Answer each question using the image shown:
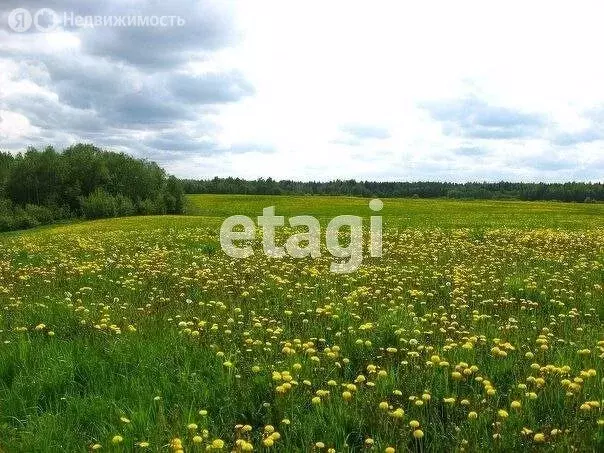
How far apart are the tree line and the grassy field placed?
70.4 m

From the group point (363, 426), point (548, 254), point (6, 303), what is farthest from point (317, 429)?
point (548, 254)

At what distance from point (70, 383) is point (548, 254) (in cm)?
1362

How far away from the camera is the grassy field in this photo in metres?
4.50

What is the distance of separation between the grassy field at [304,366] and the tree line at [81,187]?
70401mm

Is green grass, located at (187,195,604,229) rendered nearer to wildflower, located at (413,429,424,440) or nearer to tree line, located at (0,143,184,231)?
tree line, located at (0,143,184,231)

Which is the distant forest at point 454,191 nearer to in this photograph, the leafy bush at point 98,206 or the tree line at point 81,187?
the tree line at point 81,187

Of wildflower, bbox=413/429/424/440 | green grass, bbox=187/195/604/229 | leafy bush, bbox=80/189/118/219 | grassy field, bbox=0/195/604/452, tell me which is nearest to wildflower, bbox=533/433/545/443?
grassy field, bbox=0/195/604/452

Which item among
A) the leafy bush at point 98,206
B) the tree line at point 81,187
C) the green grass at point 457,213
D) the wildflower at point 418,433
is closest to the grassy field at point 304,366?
the wildflower at point 418,433

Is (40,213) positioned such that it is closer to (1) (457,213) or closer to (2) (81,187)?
(2) (81,187)

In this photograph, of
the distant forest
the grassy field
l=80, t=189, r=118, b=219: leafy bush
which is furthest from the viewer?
the distant forest

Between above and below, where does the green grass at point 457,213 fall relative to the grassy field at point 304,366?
above

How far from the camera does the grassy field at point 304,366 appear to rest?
4.50 m

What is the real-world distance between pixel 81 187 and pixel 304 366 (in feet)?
274

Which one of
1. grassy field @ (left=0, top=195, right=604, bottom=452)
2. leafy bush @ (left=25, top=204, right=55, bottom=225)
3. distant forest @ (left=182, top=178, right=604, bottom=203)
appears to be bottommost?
leafy bush @ (left=25, top=204, right=55, bottom=225)
